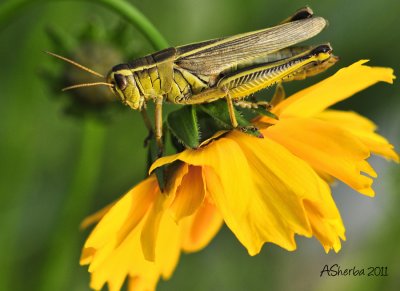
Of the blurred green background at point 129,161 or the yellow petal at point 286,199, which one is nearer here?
the yellow petal at point 286,199

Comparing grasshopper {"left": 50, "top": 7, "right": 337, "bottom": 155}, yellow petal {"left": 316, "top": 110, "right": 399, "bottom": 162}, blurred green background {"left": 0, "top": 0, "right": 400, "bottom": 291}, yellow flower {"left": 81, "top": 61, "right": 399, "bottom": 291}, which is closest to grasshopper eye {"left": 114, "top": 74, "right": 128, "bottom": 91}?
grasshopper {"left": 50, "top": 7, "right": 337, "bottom": 155}

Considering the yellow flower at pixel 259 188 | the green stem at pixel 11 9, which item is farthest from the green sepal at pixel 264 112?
the green stem at pixel 11 9

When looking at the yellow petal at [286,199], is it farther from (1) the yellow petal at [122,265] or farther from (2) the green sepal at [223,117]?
(1) the yellow petal at [122,265]

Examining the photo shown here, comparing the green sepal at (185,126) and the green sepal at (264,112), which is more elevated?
the green sepal at (185,126)

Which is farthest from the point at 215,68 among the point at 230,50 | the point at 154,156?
the point at 154,156

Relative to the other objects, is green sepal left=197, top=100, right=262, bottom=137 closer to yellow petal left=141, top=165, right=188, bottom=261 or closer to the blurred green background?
yellow petal left=141, top=165, right=188, bottom=261

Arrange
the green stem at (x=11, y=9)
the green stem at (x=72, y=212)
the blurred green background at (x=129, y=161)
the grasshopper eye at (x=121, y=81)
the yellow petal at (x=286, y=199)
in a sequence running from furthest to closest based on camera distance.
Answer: the blurred green background at (x=129, y=161)
the green stem at (x=72, y=212)
the green stem at (x=11, y=9)
the grasshopper eye at (x=121, y=81)
the yellow petal at (x=286, y=199)

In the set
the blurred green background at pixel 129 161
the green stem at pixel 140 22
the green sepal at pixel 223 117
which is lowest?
the blurred green background at pixel 129 161

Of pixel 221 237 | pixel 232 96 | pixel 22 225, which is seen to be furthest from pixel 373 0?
pixel 232 96
